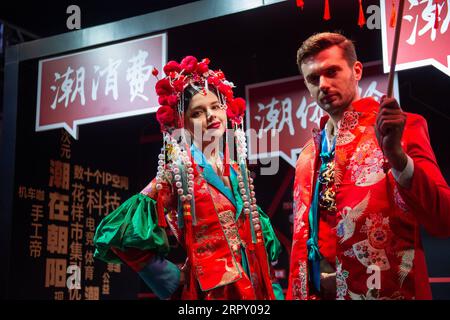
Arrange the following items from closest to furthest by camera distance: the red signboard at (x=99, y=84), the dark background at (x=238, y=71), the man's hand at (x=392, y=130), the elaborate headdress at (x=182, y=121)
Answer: the man's hand at (x=392, y=130)
the elaborate headdress at (x=182, y=121)
the dark background at (x=238, y=71)
the red signboard at (x=99, y=84)

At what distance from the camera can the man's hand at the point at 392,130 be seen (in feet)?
5.78

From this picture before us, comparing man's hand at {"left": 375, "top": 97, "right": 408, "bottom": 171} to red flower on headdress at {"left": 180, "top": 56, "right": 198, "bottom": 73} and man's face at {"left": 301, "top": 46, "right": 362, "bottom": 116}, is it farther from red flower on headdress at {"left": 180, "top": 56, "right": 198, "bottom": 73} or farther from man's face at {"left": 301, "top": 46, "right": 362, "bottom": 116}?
red flower on headdress at {"left": 180, "top": 56, "right": 198, "bottom": 73}

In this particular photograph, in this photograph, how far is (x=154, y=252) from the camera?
2.36 meters

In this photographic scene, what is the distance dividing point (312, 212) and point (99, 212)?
9.90 feet

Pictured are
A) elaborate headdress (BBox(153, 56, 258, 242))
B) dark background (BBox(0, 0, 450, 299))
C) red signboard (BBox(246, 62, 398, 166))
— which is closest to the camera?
elaborate headdress (BBox(153, 56, 258, 242))

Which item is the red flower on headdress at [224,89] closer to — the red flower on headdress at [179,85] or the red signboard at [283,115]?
the red flower on headdress at [179,85]

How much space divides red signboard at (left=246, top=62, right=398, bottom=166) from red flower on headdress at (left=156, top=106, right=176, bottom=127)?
134 cm

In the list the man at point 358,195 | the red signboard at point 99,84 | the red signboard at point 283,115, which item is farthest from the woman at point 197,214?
the red signboard at point 283,115

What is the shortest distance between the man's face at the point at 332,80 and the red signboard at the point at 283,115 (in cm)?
149

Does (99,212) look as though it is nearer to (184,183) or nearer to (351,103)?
(184,183)

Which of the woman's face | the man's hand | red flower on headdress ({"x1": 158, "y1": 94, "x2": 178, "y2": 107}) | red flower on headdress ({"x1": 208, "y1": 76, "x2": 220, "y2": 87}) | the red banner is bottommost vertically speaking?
the man's hand

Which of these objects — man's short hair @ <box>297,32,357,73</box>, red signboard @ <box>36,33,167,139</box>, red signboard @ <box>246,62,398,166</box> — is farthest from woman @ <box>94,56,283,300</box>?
red signboard @ <box>246,62,398,166</box>

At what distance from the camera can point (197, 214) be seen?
240cm

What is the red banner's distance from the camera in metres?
2.81
